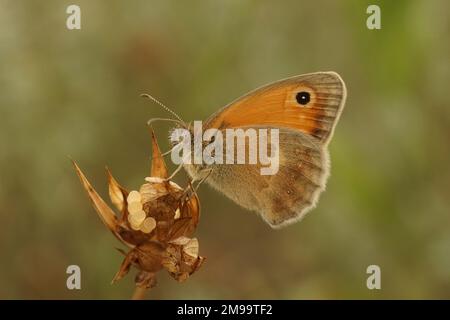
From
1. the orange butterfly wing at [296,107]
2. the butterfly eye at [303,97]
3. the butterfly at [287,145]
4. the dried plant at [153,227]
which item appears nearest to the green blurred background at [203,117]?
the butterfly at [287,145]

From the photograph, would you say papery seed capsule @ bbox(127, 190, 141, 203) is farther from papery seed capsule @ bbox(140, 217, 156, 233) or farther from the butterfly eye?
the butterfly eye

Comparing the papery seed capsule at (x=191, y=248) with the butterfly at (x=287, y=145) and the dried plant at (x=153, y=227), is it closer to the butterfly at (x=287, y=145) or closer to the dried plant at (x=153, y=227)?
the dried plant at (x=153, y=227)

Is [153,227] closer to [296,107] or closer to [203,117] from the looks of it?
[296,107]

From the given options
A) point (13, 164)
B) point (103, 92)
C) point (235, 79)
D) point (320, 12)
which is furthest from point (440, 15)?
point (13, 164)

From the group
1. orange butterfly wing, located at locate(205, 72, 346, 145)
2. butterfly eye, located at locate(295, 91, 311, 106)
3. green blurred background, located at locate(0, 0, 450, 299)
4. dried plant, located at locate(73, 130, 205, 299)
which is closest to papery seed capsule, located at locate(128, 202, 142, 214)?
dried plant, located at locate(73, 130, 205, 299)

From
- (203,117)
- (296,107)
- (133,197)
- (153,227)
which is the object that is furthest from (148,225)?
(203,117)

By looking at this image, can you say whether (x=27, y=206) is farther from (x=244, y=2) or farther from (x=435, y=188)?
(x=435, y=188)
